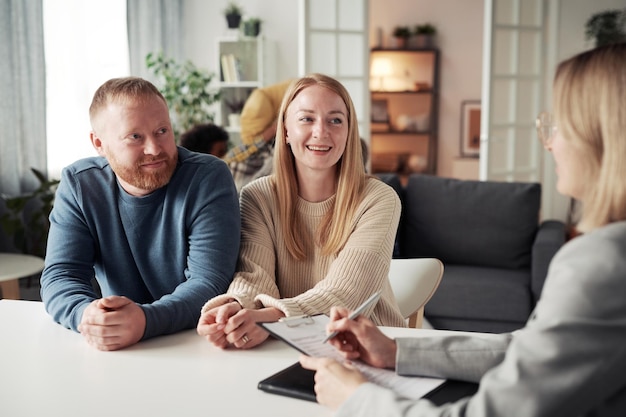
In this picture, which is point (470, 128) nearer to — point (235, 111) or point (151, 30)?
point (235, 111)

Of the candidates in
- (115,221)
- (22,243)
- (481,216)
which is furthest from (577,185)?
(22,243)

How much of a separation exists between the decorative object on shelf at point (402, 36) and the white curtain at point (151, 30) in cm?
232

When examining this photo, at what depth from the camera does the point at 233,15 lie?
6367 mm

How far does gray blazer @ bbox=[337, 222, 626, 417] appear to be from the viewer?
2.60 feet

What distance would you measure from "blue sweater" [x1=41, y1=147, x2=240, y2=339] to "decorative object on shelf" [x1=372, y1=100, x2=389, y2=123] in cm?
599

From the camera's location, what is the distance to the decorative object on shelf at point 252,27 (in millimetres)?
6172

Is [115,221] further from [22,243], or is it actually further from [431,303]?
[22,243]

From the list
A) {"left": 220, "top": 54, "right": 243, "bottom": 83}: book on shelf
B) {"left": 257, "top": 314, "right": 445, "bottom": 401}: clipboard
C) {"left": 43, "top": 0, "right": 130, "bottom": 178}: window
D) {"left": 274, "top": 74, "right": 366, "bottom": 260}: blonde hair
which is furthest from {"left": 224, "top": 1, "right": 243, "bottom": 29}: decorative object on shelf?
{"left": 257, "top": 314, "right": 445, "bottom": 401}: clipboard

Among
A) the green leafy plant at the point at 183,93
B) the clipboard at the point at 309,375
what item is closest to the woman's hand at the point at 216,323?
the clipboard at the point at 309,375

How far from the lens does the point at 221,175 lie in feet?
5.63

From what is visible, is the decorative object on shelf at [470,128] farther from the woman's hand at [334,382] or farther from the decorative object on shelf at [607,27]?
the woman's hand at [334,382]

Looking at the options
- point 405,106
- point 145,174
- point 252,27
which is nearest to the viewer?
point 145,174

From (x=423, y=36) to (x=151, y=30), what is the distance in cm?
294

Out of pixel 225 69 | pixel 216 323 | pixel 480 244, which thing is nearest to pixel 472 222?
pixel 480 244
